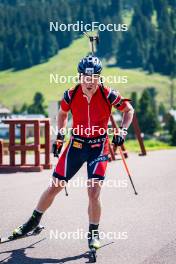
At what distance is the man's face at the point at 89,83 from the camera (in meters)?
6.25

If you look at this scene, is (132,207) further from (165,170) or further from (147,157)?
(147,157)

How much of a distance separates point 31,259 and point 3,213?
2.77 m

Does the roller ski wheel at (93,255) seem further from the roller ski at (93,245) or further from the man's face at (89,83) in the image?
Result: the man's face at (89,83)

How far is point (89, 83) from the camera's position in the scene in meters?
6.25

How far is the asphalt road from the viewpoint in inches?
235

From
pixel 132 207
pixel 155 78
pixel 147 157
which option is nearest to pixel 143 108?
pixel 155 78

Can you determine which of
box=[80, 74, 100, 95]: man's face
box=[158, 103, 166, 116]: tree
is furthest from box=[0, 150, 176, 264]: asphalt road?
box=[158, 103, 166, 116]: tree

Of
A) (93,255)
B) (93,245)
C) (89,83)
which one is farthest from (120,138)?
(93,255)

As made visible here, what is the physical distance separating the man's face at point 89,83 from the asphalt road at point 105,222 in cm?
172

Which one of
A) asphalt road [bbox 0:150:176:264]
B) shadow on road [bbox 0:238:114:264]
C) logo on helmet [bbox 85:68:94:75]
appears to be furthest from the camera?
logo on helmet [bbox 85:68:94:75]

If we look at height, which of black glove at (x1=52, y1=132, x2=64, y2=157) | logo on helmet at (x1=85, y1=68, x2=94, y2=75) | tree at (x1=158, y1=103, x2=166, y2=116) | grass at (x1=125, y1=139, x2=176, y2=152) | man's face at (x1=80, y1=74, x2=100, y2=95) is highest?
tree at (x1=158, y1=103, x2=166, y2=116)

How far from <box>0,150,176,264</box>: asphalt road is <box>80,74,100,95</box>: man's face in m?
1.72

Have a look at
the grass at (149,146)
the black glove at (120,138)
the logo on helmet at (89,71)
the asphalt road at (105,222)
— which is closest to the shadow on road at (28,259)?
the asphalt road at (105,222)

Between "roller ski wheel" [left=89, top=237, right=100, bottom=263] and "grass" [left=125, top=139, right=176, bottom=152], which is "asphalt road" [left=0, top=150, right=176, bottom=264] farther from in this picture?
"grass" [left=125, top=139, right=176, bottom=152]
